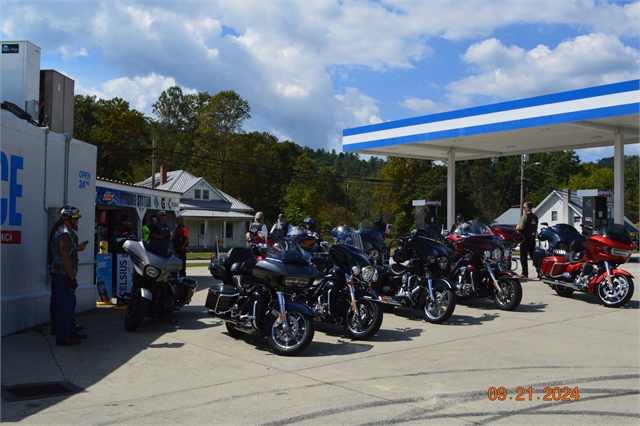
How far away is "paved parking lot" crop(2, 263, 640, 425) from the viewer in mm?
5121

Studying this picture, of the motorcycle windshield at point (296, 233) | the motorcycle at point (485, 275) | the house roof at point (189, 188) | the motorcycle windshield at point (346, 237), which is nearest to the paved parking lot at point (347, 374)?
the motorcycle at point (485, 275)

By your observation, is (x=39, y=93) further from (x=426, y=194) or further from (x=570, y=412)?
(x=426, y=194)

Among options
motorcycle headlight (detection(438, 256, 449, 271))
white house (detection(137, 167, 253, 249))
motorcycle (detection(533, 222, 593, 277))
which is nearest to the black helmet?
motorcycle headlight (detection(438, 256, 449, 271))

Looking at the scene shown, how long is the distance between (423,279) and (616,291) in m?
3.81

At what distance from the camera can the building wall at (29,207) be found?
838 cm

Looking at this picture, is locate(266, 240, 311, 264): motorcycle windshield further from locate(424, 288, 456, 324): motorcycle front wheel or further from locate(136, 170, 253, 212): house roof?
locate(136, 170, 253, 212): house roof

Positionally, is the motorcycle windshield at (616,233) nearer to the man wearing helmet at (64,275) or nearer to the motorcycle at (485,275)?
the motorcycle at (485,275)

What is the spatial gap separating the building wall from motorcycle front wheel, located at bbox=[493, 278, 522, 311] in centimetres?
A: 720

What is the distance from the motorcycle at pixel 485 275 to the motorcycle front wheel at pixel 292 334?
4.02 meters

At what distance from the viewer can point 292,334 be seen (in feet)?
24.2

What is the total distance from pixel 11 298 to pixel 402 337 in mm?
5446

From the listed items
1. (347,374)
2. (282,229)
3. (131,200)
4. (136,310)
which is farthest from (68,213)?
(131,200)
